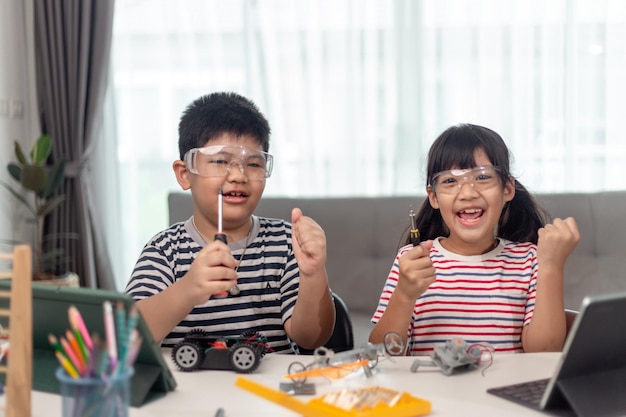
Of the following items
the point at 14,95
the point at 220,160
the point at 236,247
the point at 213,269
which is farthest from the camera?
the point at 14,95

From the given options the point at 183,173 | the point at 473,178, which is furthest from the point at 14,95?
the point at 473,178

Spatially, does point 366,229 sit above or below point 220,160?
below

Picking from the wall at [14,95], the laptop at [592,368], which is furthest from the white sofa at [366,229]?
the laptop at [592,368]

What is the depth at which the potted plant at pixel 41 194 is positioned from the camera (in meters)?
3.70

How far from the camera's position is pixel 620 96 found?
3938mm

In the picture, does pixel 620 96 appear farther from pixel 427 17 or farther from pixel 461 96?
pixel 427 17

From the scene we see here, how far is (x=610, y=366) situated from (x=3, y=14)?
3.76 metres

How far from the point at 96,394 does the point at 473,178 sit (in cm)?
117

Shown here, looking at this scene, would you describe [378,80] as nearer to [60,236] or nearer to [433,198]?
[60,236]

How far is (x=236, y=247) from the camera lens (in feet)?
6.12

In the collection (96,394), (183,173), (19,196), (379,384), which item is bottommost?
(379,384)

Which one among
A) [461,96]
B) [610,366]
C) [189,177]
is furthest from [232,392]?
[461,96]

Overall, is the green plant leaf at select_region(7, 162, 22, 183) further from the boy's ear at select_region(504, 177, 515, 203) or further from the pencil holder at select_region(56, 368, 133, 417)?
the pencil holder at select_region(56, 368, 133, 417)

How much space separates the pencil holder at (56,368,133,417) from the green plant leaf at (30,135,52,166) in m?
3.11
